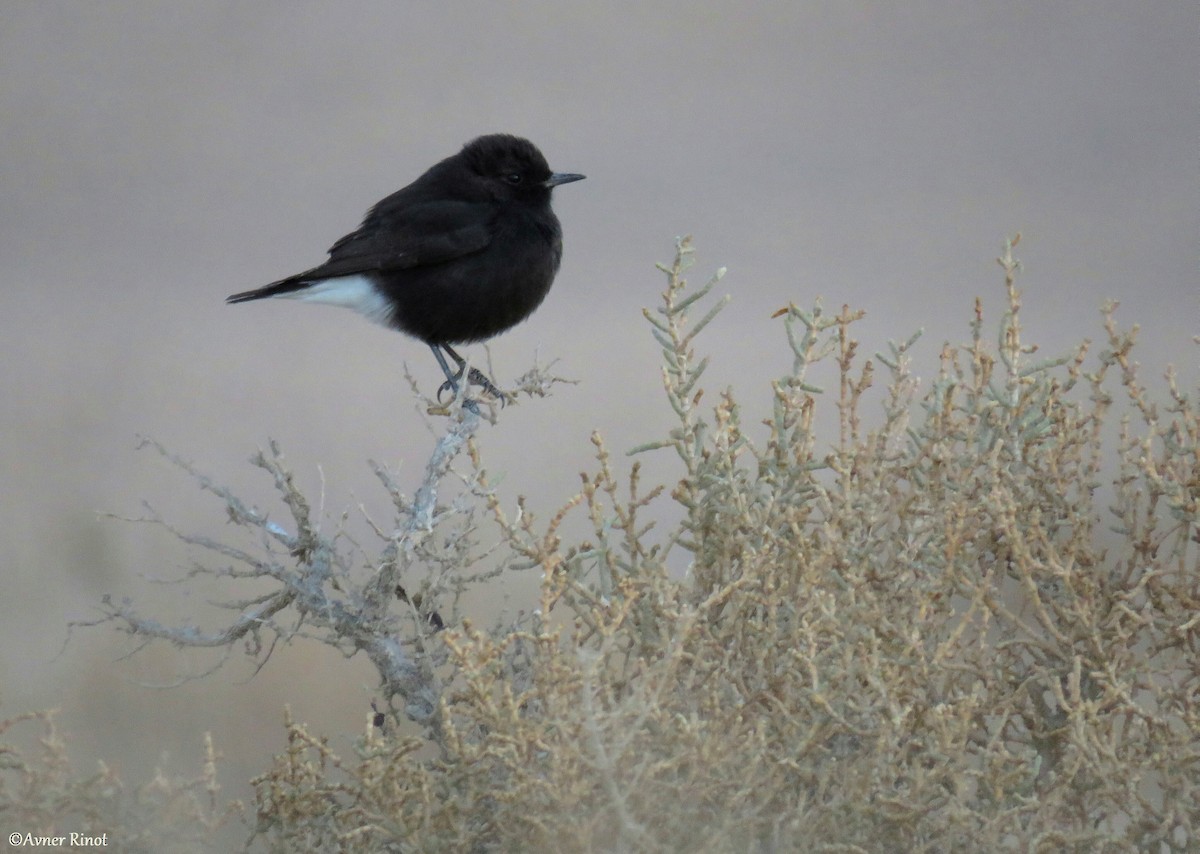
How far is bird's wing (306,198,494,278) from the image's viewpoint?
405 cm

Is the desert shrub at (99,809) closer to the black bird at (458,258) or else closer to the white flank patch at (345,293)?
the black bird at (458,258)

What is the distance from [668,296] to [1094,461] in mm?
782

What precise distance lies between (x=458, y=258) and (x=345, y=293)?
0.40 meters

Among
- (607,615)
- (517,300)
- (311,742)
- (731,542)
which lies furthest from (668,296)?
(517,300)

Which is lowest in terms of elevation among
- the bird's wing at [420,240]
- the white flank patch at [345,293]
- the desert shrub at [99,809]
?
the desert shrub at [99,809]

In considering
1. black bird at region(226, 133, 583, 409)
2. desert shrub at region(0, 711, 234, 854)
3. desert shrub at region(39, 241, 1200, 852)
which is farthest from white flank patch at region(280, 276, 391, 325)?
desert shrub at region(0, 711, 234, 854)

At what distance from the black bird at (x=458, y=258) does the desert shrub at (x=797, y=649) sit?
180 centimetres

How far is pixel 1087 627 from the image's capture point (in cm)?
189

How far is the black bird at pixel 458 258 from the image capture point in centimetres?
405

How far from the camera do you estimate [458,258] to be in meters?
4.08

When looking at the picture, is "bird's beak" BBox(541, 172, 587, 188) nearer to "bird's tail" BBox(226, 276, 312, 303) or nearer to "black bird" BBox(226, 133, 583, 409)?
"black bird" BBox(226, 133, 583, 409)

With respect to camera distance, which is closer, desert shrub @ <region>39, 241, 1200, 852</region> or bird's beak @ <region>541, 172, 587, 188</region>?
desert shrub @ <region>39, 241, 1200, 852</region>

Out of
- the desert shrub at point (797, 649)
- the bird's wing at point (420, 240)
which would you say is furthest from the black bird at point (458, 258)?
the desert shrub at point (797, 649)

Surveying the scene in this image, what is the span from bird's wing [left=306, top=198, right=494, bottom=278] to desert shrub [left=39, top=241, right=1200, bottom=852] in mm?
1832
